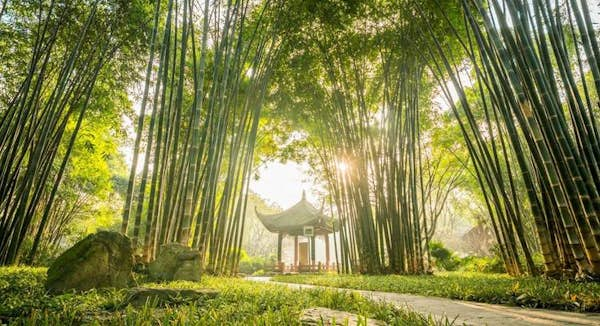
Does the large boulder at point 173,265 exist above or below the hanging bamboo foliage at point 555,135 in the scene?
below

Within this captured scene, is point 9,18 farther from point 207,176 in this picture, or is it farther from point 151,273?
point 151,273

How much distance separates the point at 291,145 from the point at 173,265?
6.26 m

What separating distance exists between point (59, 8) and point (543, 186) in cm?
633

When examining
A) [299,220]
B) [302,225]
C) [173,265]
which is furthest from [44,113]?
[299,220]

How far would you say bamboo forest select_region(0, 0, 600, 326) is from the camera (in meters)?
2.16

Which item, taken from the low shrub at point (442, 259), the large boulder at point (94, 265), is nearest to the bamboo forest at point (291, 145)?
the large boulder at point (94, 265)

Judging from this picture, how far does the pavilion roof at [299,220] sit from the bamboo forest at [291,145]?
4.47m

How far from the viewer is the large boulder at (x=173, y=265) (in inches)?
130

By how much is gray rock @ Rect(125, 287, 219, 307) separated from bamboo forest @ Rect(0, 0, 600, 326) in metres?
0.02

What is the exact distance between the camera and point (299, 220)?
47.0 ft

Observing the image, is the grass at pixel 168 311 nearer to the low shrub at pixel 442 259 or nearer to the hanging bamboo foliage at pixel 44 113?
the hanging bamboo foliage at pixel 44 113

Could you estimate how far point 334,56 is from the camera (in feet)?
19.7

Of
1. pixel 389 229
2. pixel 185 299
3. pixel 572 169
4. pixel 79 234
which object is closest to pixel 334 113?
pixel 389 229

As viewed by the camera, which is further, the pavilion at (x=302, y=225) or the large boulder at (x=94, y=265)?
the pavilion at (x=302, y=225)
